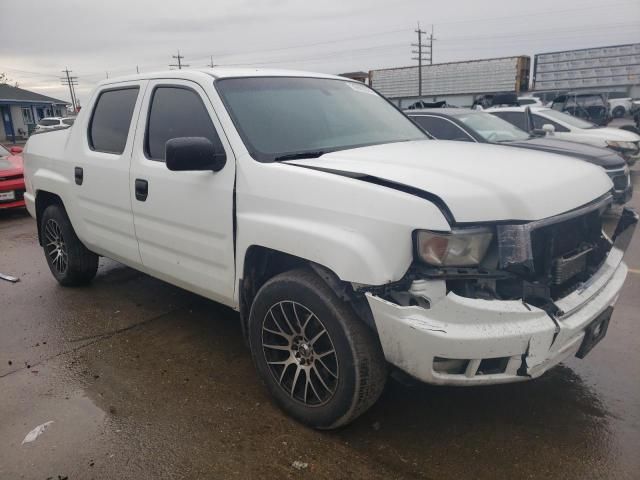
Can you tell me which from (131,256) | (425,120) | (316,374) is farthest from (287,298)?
(425,120)

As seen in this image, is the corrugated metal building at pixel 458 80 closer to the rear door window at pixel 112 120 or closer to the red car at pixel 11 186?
the red car at pixel 11 186

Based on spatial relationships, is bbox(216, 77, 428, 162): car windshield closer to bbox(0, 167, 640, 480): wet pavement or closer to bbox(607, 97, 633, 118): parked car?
bbox(0, 167, 640, 480): wet pavement

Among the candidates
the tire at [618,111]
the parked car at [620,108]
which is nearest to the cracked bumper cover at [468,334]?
the parked car at [620,108]

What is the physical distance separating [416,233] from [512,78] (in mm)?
35771

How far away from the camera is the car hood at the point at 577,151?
741 cm

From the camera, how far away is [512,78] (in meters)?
34.2

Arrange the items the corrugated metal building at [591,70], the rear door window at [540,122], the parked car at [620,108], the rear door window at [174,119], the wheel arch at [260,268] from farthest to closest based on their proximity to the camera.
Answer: the corrugated metal building at [591,70] → the parked car at [620,108] → the rear door window at [540,122] → the rear door window at [174,119] → the wheel arch at [260,268]

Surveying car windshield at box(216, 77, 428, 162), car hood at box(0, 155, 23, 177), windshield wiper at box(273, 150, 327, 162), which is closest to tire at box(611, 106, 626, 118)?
car hood at box(0, 155, 23, 177)

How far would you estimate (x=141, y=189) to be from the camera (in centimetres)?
360

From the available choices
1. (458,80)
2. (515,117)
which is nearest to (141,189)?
(515,117)

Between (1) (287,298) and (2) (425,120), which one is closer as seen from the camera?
(1) (287,298)

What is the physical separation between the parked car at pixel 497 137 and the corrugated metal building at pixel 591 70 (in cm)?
3165

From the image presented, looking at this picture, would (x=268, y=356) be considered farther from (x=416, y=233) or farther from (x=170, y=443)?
(x=416, y=233)

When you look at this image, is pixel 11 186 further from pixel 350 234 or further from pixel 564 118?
pixel 564 118
